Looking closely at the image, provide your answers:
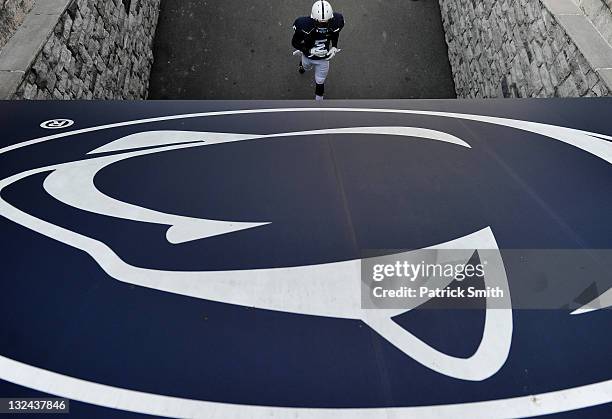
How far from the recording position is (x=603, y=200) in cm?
241

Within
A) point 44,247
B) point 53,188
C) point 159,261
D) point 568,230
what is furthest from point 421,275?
point 53,188

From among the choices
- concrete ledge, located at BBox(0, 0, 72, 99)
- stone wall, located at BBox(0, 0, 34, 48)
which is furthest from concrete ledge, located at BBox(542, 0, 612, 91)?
stone wall, located at BBox(0, 0, 34, 48)

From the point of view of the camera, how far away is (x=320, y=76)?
5379 mm

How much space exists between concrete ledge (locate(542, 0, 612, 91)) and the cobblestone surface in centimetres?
449

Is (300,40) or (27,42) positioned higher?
(27,42)

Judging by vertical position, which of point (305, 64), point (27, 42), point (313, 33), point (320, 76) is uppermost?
point (27, 42)

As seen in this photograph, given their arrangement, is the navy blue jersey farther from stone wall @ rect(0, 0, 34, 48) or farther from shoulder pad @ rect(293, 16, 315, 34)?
stone wall @ rect(0, 0, 34, 48)

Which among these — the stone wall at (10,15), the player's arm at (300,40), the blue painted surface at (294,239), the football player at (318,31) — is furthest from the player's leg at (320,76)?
the stone wall at (10,15)

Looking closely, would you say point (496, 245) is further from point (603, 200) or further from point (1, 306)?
point (1, 306)

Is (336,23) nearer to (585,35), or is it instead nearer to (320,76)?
(320,76)

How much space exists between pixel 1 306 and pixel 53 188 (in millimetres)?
781

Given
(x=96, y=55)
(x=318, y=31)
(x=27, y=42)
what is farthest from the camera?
(x=318, y=31)

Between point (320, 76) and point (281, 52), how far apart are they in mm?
1233

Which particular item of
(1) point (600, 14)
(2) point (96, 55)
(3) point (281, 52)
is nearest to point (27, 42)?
(2) point (96, 55)
